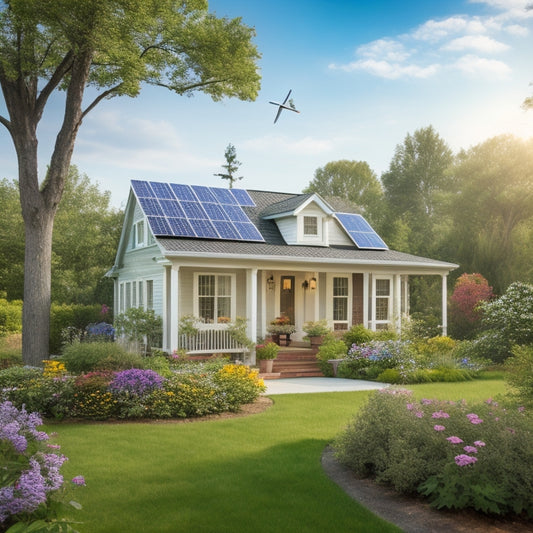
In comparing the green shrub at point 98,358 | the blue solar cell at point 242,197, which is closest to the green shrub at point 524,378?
the green shrub at point 98,358

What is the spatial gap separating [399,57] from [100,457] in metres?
14.7

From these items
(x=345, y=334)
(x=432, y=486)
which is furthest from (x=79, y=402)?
(x=345, y=334)

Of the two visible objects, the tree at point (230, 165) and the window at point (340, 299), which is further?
the tree at point (230, 165)

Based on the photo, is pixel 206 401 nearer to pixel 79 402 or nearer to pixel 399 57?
pixel 79 402

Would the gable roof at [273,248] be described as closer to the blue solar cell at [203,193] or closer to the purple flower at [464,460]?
the blue solar cell at [203,193]

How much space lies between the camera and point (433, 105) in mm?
22609

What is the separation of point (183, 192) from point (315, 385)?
886cm

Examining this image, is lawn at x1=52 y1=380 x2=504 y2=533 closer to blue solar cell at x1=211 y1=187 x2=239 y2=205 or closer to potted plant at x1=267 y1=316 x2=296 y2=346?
potted plant at x1=267 y1=316 x2=296 y2=346

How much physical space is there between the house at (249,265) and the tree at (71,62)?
3169 millimetres

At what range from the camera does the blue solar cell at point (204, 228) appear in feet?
58.7

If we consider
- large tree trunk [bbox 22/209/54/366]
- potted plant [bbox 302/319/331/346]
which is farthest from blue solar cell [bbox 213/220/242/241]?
large tree trunk [bbox 22/209/54/366]

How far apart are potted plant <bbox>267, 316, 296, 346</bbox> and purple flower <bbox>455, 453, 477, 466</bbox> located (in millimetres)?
13839

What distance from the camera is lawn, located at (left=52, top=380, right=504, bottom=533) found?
5.17 m

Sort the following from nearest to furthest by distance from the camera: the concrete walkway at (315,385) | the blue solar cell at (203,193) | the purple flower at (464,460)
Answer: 1. the purple flower at (464,460)
2. the concrete walkway at (315,385)
3. the blue solar cell at (203,193)
